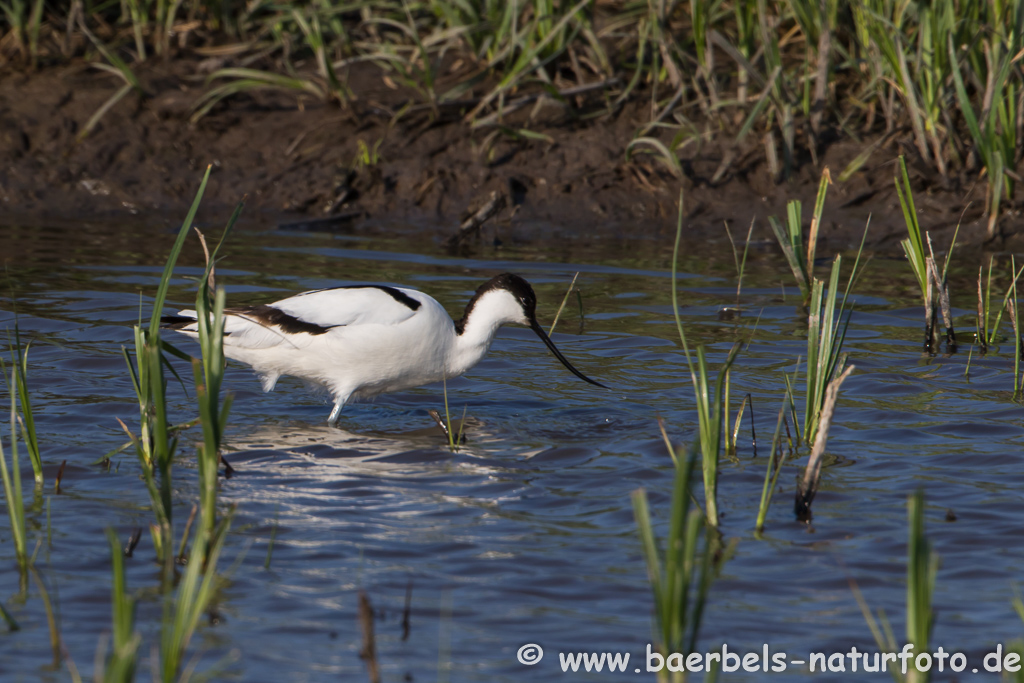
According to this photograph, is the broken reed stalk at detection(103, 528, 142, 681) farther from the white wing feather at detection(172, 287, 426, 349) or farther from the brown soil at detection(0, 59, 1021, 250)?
the brown soil at detection(0, 59, 1021, 250)

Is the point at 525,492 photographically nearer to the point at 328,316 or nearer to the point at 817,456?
the point at 817,456

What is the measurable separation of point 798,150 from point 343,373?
15.2 feet

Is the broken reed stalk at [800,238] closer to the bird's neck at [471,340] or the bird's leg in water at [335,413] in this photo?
the bird's neck at [471,340]

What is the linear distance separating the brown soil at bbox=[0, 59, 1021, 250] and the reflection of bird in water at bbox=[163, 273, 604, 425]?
3219mm

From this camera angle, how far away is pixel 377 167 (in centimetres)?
927

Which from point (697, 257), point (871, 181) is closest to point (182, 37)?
point (697, 257)

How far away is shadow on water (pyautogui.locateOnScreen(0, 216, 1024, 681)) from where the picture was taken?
11.0 ft

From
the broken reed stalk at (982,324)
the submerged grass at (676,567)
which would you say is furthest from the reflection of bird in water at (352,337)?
the submerged grass at (676,567)

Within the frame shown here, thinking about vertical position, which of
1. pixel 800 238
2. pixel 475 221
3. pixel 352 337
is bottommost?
pixel 352 337

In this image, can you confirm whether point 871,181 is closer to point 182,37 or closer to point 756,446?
point 756,446

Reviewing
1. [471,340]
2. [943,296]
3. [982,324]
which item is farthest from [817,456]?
[982,324]

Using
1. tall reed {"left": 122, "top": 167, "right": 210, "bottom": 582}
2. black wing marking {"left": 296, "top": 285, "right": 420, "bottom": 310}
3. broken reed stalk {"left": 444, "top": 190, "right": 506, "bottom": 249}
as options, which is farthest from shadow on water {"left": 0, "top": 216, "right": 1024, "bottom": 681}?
broken reed stalk {"left": 444, "top": 190, "right": 506, "bottom": 249}

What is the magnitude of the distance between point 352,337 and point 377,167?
13.5 feet

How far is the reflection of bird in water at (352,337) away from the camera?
5.38 meters
